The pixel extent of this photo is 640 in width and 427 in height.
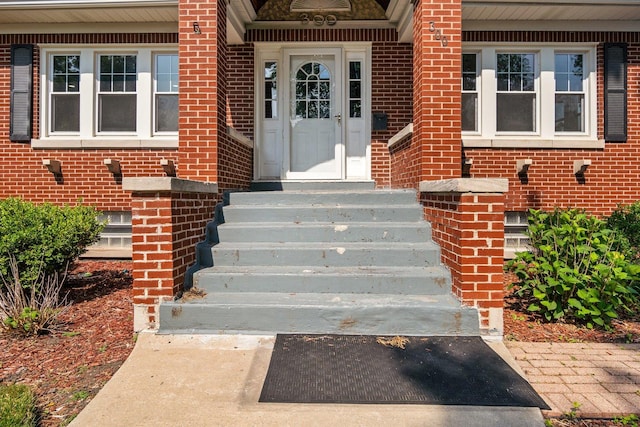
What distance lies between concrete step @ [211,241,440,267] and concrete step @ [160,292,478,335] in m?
0.64

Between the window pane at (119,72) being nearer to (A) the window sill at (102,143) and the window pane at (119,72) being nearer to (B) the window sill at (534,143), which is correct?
(A) the window sill at (102,143)

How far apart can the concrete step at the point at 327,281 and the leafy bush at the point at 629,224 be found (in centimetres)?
308

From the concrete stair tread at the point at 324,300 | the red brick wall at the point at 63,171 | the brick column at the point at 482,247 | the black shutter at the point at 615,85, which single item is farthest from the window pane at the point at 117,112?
the black shutter at the point at 615,85

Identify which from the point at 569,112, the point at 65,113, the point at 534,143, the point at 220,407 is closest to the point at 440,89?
the point at 534,143

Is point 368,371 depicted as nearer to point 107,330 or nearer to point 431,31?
point 107,330

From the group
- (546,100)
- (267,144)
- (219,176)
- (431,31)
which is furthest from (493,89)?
(219,176)

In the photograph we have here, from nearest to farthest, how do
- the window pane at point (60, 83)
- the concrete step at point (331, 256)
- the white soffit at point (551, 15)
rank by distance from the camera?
the concrete step at point (331, 256)
the white soffit at point (551, 15)
the window pane at point (60, 83)

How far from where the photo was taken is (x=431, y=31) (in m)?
4.60

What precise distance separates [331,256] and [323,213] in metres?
0.70

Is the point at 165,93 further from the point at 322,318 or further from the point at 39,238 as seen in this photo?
the point at 322,318

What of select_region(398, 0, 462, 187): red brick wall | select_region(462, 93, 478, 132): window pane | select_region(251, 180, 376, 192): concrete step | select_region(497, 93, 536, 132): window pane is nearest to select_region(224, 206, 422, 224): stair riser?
select_region(398, 0, 462, 187): red brick wall

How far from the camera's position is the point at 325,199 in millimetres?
4953

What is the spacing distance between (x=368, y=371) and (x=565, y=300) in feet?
7.57

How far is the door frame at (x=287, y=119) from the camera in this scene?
22.3 ft
